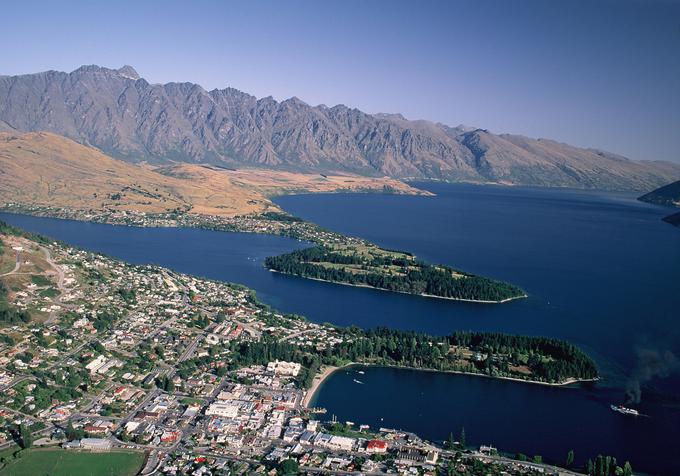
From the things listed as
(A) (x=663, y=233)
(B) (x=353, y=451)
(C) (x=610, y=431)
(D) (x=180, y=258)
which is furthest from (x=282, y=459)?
(A) (x=663, y=233)

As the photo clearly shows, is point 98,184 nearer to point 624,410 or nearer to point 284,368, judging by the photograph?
point 284,368

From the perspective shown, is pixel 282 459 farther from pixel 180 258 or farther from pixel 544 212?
pixel 544 212

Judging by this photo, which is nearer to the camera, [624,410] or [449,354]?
[624,410]

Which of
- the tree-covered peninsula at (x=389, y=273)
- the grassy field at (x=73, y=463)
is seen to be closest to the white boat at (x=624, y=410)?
the tree-covered peninsula at (x=389, y=273)

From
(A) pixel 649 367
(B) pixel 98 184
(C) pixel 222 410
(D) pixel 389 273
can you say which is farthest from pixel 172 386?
(B) pixel 98 184

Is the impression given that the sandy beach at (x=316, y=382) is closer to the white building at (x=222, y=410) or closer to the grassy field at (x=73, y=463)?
the white building at (x=222, y=410)

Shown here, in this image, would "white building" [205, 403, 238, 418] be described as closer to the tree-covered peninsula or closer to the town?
the town
